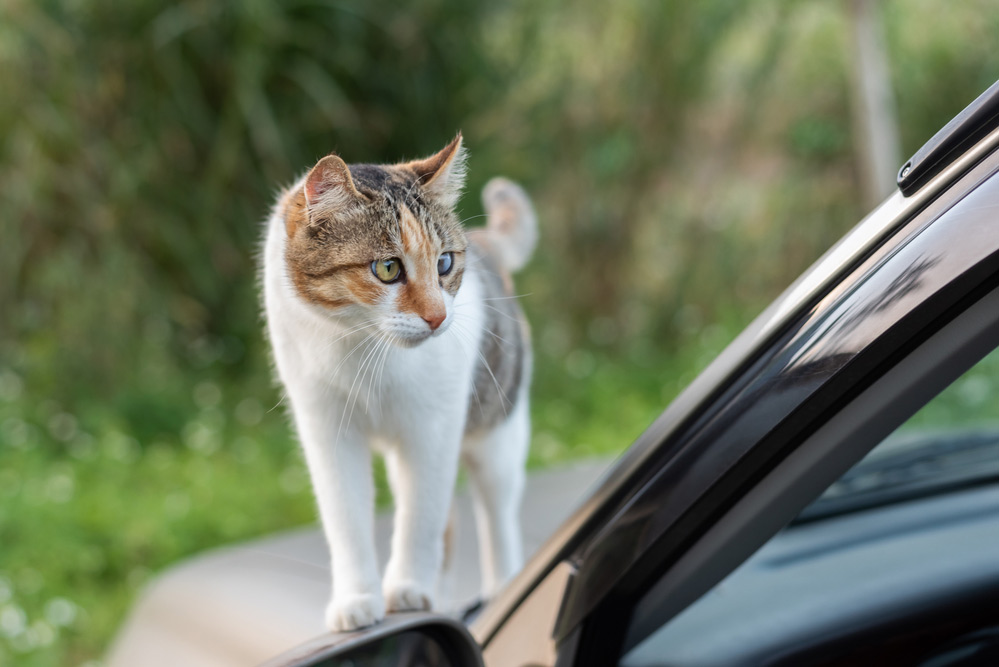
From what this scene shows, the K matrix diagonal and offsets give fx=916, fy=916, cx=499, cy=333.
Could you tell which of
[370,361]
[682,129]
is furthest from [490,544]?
[682,129]

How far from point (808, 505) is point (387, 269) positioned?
550 mm

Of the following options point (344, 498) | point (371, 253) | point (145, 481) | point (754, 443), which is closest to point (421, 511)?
point (344, 498)

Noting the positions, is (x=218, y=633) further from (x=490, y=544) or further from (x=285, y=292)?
(x=285, y=292)

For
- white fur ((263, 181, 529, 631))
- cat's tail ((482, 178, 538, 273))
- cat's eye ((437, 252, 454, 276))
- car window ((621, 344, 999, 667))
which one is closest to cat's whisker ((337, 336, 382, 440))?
white fur ((263, 181, 529, 631))

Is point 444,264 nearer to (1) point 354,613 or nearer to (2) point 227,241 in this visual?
(1) point 354,613

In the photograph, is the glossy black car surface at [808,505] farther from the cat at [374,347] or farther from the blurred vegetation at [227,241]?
the blurred vegetation at [227,241]

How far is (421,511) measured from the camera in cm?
116

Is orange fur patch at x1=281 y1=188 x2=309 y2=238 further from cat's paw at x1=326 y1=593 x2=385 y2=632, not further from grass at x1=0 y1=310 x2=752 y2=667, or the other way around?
grass at x1=0 y1=310 x2=752 y2=667

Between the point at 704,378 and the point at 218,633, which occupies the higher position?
the point at 704,378

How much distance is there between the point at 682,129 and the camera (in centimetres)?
629

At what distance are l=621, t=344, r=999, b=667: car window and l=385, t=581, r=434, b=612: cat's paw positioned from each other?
10.6 inches

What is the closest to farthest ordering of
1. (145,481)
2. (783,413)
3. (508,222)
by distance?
(783,413), (508,222), (145,481)

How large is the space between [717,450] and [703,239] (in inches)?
209

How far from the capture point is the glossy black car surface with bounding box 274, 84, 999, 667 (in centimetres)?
77
